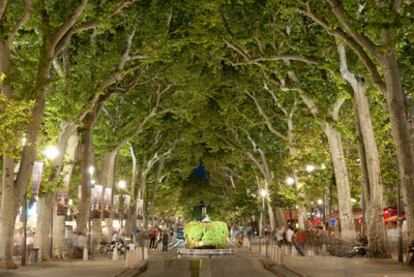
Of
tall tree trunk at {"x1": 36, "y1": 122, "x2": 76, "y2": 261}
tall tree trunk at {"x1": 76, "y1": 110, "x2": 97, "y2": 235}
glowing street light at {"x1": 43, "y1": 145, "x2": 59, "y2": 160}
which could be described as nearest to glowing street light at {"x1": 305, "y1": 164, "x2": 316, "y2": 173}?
tall tree trunk at {"x1": 76, "y1": 110, "x2": 97, "y2": 235}

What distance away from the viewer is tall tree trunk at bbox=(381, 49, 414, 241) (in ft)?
64.2

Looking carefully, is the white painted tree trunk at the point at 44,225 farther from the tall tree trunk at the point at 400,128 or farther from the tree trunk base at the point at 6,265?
the tall tree trunk at the point at 400,128

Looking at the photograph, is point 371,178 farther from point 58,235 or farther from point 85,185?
point 58,235

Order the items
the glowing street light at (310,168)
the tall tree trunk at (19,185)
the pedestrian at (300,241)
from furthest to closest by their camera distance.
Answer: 1. the pedestrian at (300,241)
2. the glowing street light at (310,168)
3. the tall tree trunk at (19,185)

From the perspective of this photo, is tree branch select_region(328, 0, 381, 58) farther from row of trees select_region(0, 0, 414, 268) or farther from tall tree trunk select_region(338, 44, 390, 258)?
tall tree trunk select_region(338, 44, 390, 258)

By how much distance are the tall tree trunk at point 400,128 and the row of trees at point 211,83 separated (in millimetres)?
40

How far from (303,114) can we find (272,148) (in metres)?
17.6

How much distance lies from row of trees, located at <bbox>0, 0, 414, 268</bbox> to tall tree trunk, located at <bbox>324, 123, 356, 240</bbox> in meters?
0.05

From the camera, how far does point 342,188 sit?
101 ft

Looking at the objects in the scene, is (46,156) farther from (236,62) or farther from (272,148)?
(272,148)

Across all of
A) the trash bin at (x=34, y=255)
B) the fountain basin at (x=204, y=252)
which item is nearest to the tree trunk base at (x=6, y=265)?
the trash bin at (x=34, y=255)

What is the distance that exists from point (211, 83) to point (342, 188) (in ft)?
48.3

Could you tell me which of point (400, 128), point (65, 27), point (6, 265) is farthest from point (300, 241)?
point (65, 27)

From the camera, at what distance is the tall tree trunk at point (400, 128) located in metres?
19.6
